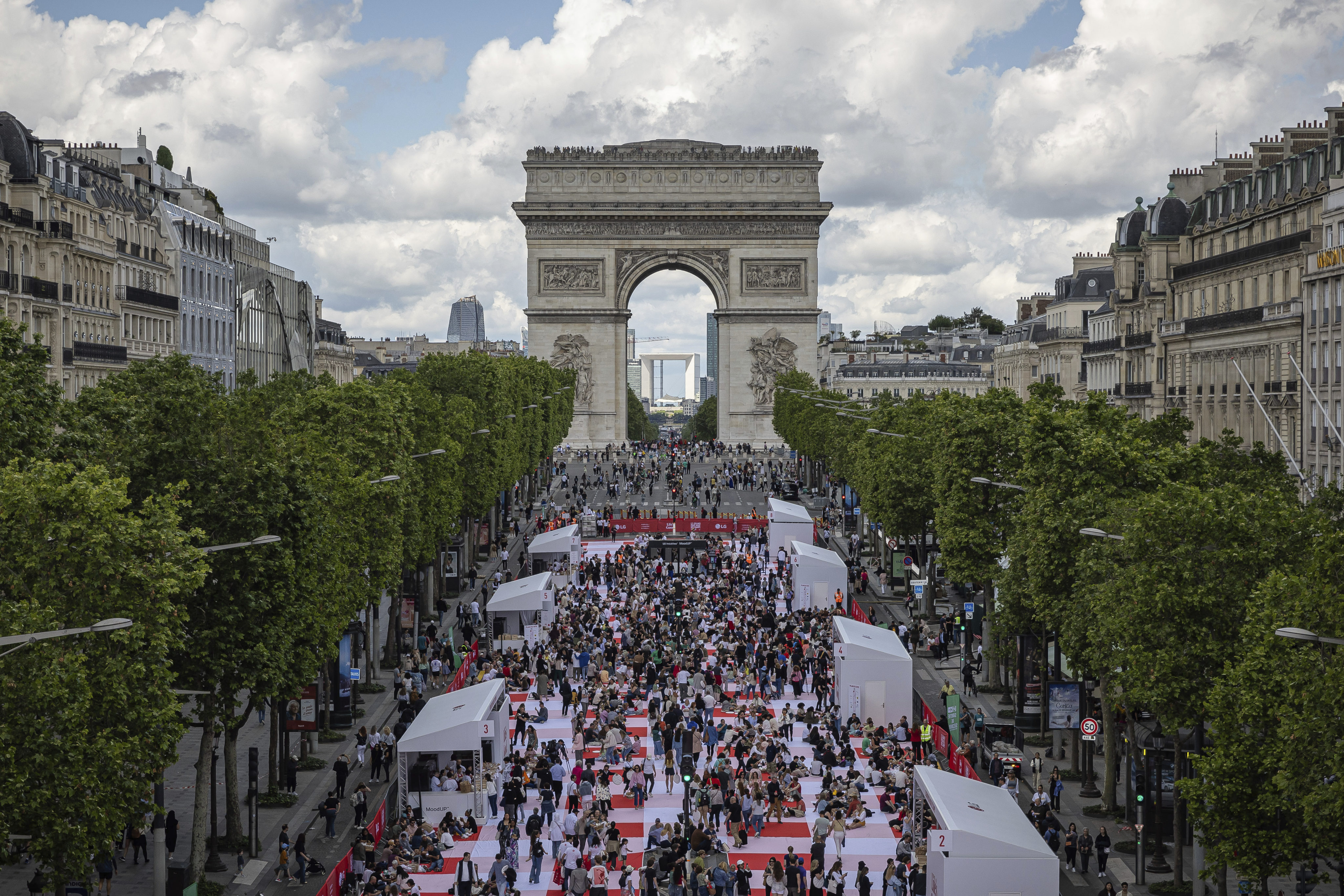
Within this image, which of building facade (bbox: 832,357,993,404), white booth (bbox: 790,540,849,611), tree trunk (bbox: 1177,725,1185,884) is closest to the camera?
tree trunk (bbox: 1177,725,1185,884)

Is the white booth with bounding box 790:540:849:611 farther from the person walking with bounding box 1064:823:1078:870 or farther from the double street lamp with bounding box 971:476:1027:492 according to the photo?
the person walking with bounding box 1064:823:1078:870

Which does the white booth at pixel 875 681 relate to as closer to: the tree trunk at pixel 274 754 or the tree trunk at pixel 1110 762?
the tree trunk at pixel 1110 762

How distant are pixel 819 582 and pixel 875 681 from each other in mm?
15602

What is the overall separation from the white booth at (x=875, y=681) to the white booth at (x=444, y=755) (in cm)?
979

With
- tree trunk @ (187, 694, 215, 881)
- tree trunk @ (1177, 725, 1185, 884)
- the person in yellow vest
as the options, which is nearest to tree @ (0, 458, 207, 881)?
tree trunk @ (187, 694, 215, 881)

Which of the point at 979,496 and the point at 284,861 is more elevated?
the point at 979,496

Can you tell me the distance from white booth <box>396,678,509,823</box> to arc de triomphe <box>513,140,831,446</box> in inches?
4040

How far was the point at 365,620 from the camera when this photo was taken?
4628 centimetres

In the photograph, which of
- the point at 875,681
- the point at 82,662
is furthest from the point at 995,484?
the point at 82,662

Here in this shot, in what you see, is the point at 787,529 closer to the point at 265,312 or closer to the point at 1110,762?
the point at 1110,762

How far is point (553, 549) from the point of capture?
198ft

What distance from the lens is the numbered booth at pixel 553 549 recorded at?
60.3 m

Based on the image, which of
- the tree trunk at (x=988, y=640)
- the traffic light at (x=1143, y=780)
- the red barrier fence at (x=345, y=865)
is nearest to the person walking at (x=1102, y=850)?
the traffic light at (x=1143, y=780)

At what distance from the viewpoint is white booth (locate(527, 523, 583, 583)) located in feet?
198
